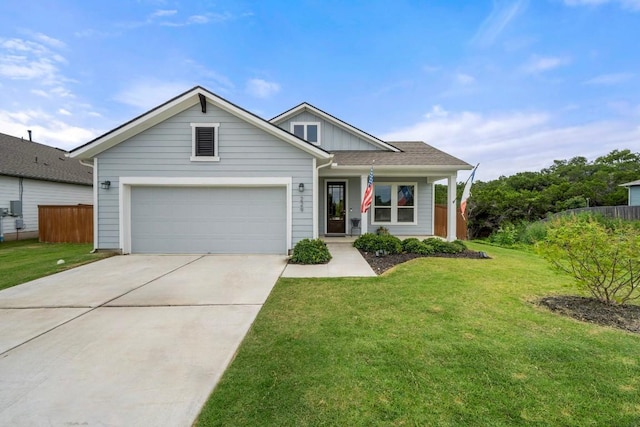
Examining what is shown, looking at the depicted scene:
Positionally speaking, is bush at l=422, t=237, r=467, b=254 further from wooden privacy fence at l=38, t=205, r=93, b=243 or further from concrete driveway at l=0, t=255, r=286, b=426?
wooden privacy fence at l=38, t=205, r=93, b=243

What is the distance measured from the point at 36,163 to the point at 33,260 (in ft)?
34.1

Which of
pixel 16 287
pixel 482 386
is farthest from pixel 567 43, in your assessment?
pixel 16 287

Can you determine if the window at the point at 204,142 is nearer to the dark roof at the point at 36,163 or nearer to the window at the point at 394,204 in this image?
the window at the point at 394,204

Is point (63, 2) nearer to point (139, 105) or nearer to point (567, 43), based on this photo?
point (139, 105)

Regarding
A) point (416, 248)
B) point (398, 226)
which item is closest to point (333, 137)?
point (398, 226)

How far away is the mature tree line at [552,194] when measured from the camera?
63.1 feet

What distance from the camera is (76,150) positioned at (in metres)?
8.65

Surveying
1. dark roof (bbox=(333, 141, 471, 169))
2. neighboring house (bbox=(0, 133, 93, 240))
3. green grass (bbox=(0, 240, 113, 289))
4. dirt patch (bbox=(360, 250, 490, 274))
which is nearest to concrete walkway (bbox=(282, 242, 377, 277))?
dirt patch (bbox=(360, 250, 490, 274))

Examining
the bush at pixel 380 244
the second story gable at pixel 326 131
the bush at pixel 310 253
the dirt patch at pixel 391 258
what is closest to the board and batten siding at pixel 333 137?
the second story gable at pixel 326 131

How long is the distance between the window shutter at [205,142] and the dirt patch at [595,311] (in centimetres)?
889

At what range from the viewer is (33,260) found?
8648 mm

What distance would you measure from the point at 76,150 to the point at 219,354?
8.98m

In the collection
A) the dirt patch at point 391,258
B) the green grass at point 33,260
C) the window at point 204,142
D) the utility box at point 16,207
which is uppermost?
the window at point 204,142

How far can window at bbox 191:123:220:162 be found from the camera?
8898mm
